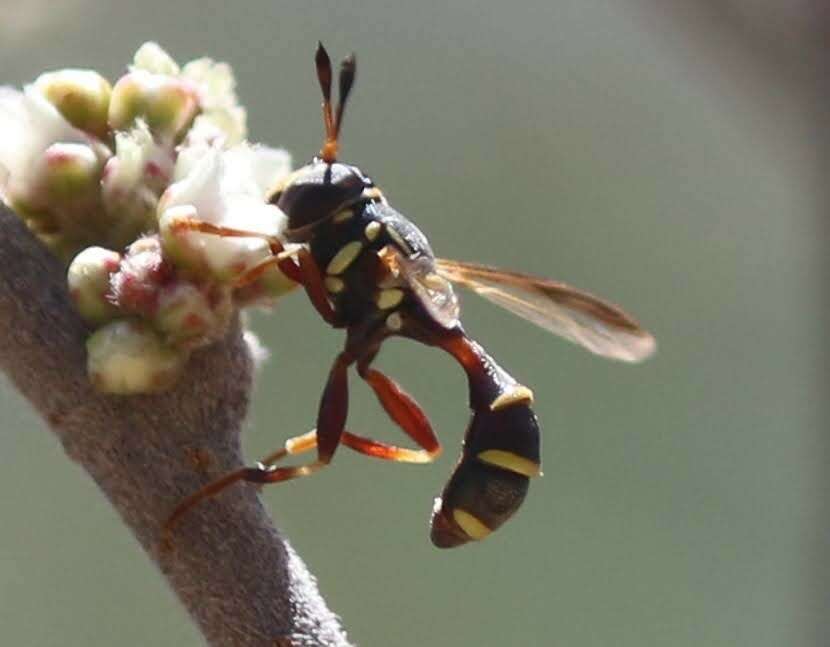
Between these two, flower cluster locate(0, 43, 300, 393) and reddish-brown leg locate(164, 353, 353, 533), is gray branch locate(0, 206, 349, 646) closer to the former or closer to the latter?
flower cluster locate(0, 43, 300, 393)

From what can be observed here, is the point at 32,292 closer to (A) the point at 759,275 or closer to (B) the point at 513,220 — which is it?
(B) the point at 513,220

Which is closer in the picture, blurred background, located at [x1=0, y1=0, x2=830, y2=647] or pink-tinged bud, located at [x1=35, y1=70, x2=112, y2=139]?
pink-tinged bud, located at [x1=35, y1=70, x2=112, y2=139]

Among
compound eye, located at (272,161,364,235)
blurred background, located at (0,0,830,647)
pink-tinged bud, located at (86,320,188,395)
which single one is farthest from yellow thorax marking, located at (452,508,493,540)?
blurred background, located at (0,0,830,647)

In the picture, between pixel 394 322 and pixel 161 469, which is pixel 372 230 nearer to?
pixel 394 322

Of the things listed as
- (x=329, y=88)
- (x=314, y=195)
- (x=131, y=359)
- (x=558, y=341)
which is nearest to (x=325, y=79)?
(x=329, y=88)

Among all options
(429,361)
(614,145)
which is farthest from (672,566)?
(614,145)

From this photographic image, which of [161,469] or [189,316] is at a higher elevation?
[189,316]
